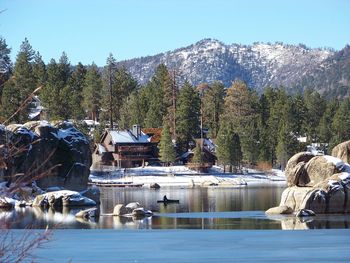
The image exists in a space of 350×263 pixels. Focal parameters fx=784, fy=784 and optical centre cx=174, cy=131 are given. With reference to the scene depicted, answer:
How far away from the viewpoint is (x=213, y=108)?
4855 inches

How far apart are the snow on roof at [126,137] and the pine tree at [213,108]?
49.7 ft

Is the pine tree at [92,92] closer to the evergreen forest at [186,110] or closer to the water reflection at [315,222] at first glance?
the evergreen forest at [186,110]

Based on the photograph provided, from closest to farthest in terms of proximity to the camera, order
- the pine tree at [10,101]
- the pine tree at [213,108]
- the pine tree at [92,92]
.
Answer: the pine tree at [10,101] → the pine tree at [213,108] → the pine tree at [92,92]

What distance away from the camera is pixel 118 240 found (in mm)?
29750

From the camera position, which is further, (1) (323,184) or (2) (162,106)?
(2) (162,106)

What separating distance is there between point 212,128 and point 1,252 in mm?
112986

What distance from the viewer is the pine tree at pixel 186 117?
4232 inches

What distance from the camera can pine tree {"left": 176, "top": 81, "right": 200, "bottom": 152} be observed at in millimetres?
107500

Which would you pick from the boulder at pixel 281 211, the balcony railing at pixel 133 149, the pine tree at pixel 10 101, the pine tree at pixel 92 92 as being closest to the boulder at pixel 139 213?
the boulder at pixel 281 211

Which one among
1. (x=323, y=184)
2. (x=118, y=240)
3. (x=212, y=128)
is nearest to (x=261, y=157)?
(x=212, y=128)

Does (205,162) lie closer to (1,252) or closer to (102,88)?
(102,88)

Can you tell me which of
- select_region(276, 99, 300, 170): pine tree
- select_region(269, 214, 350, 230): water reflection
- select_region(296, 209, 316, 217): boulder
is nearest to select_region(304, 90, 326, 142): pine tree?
select_region(276, 99, 300, 170): pine tree

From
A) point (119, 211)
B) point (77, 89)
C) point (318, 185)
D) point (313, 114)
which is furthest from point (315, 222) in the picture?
point (77, 89)

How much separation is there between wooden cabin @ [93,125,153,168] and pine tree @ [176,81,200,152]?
4703mm
